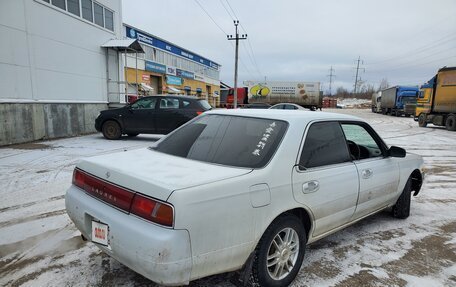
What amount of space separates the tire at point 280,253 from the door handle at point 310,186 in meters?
0.26

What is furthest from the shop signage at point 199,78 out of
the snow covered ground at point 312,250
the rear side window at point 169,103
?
the snow covered ground at point 312,250

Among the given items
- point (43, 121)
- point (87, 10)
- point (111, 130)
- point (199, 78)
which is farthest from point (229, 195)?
point (199, 78)

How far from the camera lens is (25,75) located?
10477mm

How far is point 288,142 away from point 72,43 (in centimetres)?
1282

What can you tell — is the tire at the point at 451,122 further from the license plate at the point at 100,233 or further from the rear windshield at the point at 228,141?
the license plate at the point at 100,233

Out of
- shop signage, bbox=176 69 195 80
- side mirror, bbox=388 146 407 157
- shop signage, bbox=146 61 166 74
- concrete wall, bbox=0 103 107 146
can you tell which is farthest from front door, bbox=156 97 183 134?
shop signage, bbox=176 69 195 80

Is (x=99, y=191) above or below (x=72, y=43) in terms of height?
below

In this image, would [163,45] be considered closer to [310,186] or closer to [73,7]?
[73,7]

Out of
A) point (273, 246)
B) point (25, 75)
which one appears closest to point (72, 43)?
point (25, 75)

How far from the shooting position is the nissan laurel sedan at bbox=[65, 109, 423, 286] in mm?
2043

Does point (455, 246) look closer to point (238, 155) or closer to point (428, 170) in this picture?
point (238, 155)

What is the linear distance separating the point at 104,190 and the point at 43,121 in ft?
33.7

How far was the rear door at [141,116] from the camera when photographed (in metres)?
10.8

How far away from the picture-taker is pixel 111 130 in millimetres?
11242
